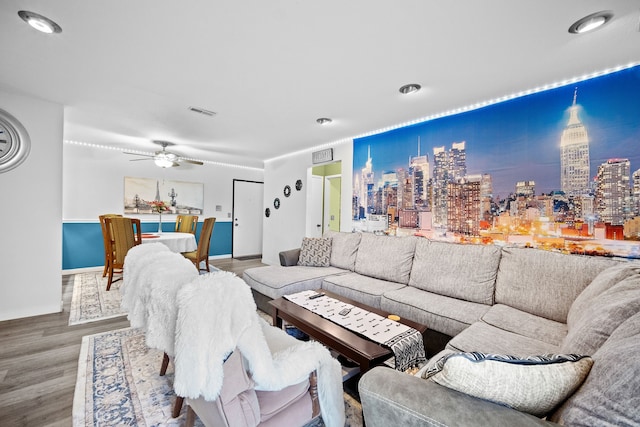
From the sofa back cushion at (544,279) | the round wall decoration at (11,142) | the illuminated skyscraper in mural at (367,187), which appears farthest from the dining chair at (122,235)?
the sofa back cushion at (544,279)

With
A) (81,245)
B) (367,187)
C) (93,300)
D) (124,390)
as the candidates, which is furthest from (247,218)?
(124,390)

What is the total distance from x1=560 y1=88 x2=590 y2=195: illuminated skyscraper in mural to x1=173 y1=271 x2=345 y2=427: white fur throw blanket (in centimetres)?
272

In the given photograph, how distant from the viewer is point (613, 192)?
84.0 inches

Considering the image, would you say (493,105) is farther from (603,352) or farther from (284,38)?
(603,352)

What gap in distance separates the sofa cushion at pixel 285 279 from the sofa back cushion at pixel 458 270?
1024mm

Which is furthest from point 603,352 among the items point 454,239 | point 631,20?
point 454,239

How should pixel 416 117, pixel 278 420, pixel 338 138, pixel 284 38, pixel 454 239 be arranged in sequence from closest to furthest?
1. pixel 278 420
2. pixel 284 38
3. pixel 454 239
4. pixel 416 117
5. pixel 338 138

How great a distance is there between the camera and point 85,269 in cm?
495

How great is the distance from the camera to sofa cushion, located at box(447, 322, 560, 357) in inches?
58.1

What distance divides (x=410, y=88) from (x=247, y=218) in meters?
5.47

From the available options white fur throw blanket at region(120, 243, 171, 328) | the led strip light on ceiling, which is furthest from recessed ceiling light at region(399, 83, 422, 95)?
white fur throw blanket at region(120, 243, 171, 328)

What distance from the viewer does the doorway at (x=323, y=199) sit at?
17.0ft

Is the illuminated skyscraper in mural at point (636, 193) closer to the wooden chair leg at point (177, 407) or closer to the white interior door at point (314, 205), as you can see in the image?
the wooden chair leg at point (177, 407)

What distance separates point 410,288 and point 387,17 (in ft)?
7.43
